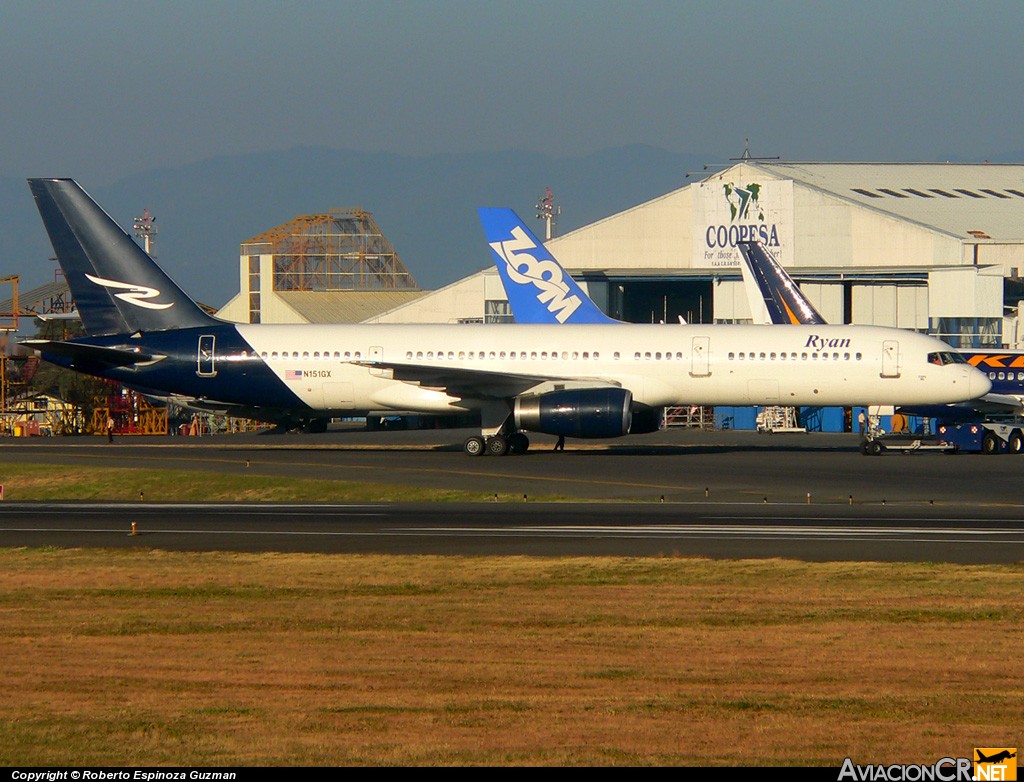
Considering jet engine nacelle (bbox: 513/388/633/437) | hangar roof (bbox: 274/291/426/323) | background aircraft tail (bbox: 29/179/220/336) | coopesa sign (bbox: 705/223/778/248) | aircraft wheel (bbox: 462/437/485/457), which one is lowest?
aircraft wheel (bbox: 462/437/485/457)

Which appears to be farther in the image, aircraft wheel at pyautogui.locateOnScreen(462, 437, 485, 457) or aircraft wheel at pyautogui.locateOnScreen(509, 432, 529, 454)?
aircraft wheel at pyautogui.locateOnScreen(509, 432, 529, 454)

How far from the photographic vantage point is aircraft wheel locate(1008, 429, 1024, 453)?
4475 cm

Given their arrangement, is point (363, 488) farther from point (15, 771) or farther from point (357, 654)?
point (15, 771)

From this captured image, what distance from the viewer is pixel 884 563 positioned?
789 inches

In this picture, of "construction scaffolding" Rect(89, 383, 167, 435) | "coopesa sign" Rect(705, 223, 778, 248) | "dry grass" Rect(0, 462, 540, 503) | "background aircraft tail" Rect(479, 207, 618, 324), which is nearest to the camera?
"dry grass" Rect(0, 462, 540, 503)

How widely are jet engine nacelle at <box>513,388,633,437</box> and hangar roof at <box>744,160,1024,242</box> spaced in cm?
3967

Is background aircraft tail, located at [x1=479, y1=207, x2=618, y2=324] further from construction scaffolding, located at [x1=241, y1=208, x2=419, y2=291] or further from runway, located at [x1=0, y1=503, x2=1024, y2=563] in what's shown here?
construction scaffolding, located at [x1=241, y1=208, x2=419, y2=291]

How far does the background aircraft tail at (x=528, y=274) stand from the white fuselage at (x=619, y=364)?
66.8ft

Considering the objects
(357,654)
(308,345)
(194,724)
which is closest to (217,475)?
(308,345)

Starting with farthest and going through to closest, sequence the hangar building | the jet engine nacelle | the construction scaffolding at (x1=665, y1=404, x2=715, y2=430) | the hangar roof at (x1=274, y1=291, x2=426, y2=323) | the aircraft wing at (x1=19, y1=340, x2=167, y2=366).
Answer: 1. the hangar roof at (x1=274, y1=291, x2=426, y2=323)
2. the hangar building
3. the construction scaffolding at (x1=665, y1=404, x2=715, y2=430)
4. the aircraft wing at (x1=19, y1=340, x2=167, y2=366)
5. the jet engine nacelle

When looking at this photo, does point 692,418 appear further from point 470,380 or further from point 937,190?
point 470,380

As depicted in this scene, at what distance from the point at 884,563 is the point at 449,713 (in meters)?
10.4

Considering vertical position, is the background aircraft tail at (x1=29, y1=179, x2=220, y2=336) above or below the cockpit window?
above

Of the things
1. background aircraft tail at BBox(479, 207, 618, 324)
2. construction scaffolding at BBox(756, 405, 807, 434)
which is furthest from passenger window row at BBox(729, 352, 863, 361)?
background aircraft tail at BBox(479, 207, 618, 324)
